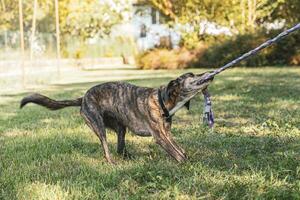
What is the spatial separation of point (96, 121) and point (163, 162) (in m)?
0.84

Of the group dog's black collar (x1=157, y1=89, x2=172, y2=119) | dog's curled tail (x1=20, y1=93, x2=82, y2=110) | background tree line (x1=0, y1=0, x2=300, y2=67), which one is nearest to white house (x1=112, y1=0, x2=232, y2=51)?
background tree line (x1=0, y1=0, x2=300, y2=67)

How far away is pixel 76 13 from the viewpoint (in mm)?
37438

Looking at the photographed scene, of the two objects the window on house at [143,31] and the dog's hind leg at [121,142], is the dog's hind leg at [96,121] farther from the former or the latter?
the window on house at [143,31]

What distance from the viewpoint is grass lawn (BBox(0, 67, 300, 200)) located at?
4066 millimetres

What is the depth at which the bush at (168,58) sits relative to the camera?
30984mm

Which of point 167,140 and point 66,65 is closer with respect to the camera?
point 167,140

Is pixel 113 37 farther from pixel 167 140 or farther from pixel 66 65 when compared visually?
pixel 167 140

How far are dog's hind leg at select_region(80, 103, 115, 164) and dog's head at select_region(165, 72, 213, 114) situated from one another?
0.82 meters

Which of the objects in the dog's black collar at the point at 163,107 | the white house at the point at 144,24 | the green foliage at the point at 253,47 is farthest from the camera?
the white house at the point at 144,24

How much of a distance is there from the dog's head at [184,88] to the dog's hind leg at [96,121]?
82 cm

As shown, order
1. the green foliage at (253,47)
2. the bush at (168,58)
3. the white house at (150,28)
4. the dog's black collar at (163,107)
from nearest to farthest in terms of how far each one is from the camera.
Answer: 1. the dog's black collar at (163,107)
2. the green foliage at (253,47)
3. the bush at (168,58)
4. the white house at (150,28)

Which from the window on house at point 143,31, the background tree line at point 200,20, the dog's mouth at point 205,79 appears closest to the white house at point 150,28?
the window on house at point 143,31

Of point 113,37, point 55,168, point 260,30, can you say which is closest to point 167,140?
point 55,168

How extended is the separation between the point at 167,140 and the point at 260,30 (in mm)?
25497
